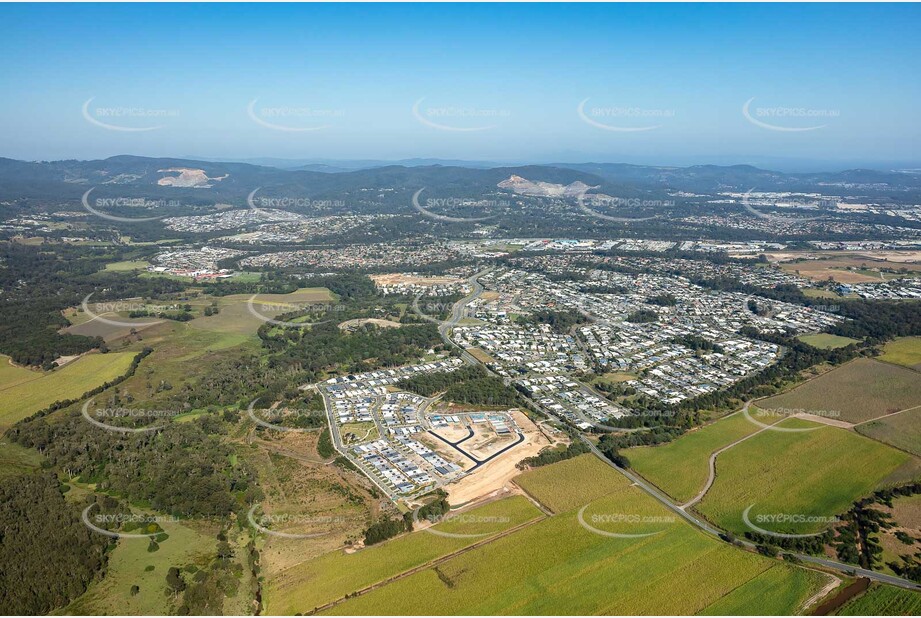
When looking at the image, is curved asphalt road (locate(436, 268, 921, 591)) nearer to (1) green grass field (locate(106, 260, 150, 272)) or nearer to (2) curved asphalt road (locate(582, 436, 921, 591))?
(2) curved asphalt road (locate(582, 436, 921, 591))

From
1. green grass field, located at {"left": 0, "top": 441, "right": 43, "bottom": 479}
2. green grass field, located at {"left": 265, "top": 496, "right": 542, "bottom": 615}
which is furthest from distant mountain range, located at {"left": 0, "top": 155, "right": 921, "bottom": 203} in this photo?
green grass field, located at {"left": 265, "top": 496, "right": 542, "bottom": 615}

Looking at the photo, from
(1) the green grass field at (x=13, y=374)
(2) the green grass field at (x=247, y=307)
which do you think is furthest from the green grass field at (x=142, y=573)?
(2) the green grass field at (x=247, y=307)

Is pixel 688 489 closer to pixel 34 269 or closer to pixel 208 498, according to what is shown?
pixel 208 498

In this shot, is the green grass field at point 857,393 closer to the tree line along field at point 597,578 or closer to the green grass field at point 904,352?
the green grass field at point 904,352

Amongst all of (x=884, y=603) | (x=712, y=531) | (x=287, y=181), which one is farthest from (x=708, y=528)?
(x=287, y=181)

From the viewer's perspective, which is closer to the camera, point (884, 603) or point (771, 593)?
point (884, 603)

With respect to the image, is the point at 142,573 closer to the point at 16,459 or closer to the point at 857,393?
the point at 16,459
